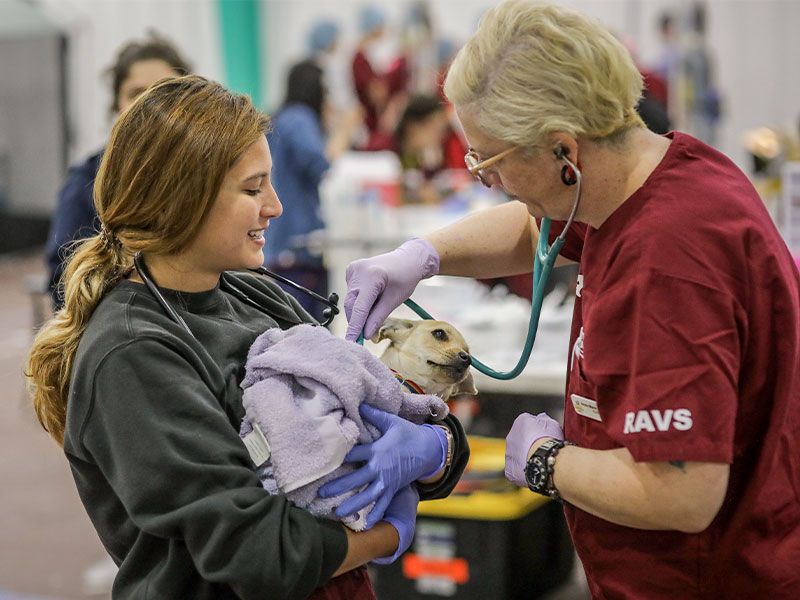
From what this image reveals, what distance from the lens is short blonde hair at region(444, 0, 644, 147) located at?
1329mm

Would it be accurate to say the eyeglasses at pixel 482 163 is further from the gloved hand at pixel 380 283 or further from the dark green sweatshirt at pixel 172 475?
the dark green sweatshirt at pixel 172 475

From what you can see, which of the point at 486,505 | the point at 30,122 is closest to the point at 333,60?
the point at 30,122

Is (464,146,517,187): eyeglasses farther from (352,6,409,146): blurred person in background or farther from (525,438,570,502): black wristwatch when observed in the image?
(352,6,409,146): blurred person in background

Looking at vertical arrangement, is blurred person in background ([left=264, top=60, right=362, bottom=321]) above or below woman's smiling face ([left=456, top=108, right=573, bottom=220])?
below

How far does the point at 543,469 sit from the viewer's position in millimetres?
1452

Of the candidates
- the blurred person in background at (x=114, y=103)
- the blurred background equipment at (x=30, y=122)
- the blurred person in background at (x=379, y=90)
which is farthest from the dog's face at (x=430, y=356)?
the blurred background equipment at (x=30, y=122)

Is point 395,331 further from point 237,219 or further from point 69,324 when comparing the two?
point 69,324

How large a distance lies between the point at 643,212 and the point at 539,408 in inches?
102

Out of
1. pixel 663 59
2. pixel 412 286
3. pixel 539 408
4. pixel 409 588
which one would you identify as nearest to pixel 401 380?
pixel 412 286

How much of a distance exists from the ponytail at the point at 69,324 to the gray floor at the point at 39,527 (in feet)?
4.99

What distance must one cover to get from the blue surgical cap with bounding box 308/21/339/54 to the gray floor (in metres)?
5.34

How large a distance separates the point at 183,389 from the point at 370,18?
9.98 metres

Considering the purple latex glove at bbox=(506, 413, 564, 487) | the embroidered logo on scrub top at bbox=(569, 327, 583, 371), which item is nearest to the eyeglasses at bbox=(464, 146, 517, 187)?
the embroidered logo on scrub top at bbox=(569, 327, 583, 371)

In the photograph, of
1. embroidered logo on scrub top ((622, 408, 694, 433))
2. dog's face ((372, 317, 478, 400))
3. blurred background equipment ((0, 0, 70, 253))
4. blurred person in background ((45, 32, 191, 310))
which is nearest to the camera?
embroidered logo on scrub top ((622, 408, 694, 433))
